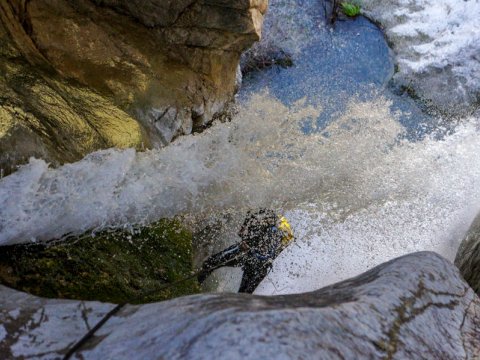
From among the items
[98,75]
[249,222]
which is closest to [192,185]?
[249,222]

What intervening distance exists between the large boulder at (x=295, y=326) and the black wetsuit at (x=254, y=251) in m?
1.58

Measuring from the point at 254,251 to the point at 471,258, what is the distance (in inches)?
54.5

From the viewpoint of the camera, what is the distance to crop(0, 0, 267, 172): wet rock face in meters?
3.28

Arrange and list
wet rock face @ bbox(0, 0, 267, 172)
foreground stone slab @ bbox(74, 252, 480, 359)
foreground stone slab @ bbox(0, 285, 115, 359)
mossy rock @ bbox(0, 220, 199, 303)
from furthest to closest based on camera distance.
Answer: wet rock face @ bbox(0, 0, 267, 172), mossy rock @ bbox(0, 220, 199, 303), foreground stone slab @ bbox(0, 285, 115, 359), foreground stone slab @ bbox(74, 252, 480, 359)

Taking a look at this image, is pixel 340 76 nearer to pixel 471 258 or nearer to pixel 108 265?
pixel 471 258

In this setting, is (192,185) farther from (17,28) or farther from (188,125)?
(17,28)

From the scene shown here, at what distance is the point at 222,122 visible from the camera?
4.91 m

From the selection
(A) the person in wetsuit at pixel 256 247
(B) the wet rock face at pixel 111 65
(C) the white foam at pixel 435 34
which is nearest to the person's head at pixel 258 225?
(A) the person in wetsuit at pixel 256 247

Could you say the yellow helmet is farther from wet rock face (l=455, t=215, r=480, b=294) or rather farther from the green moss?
the green moss

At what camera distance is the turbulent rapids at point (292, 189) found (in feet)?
9.41

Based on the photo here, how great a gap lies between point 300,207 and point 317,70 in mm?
4374

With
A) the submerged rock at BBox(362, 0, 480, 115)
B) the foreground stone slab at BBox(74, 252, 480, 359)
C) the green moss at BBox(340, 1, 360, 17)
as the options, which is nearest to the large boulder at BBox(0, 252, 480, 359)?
the foreground stone slab at BBox(74, 252, 480, 359)

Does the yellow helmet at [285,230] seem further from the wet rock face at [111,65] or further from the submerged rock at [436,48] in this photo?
the submerged rock at [436,48]

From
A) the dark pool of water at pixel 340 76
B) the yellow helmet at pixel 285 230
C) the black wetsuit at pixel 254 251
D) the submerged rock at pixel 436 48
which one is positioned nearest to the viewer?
the black wetsuit at pixel 254 251
